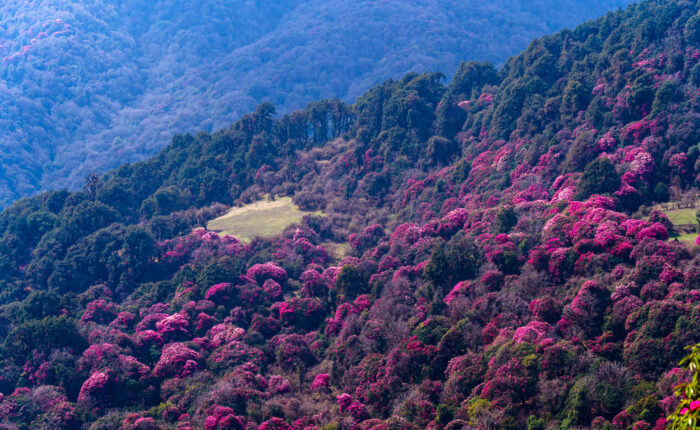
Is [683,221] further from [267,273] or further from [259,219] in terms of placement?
[259,219]

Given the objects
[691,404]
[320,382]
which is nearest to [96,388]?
[320,382]

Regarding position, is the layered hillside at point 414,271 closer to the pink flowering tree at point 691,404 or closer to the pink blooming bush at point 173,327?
the pink blooming bush at point 173,327

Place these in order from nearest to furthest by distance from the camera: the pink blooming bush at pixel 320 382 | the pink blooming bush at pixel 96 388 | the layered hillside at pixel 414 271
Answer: the layered hillside at pixel 414 271, the pink blooming bush at pixel 320 382, the pink blooming bush at pixel 96 388

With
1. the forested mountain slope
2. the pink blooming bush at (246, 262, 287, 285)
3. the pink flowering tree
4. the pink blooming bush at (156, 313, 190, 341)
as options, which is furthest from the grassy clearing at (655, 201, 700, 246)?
the forested mountain slope

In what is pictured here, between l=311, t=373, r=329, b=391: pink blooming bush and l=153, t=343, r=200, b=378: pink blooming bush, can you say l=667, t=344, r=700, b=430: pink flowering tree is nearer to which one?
l=311, t=373, r=329, b=391: pink blooming bush

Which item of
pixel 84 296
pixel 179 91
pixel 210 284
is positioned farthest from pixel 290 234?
pixel 179 91

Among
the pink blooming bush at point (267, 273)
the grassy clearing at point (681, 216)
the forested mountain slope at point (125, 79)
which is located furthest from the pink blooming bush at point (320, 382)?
the forested mountain slope at point (125, 79)

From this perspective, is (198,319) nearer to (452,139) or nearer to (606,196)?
(606,196)
